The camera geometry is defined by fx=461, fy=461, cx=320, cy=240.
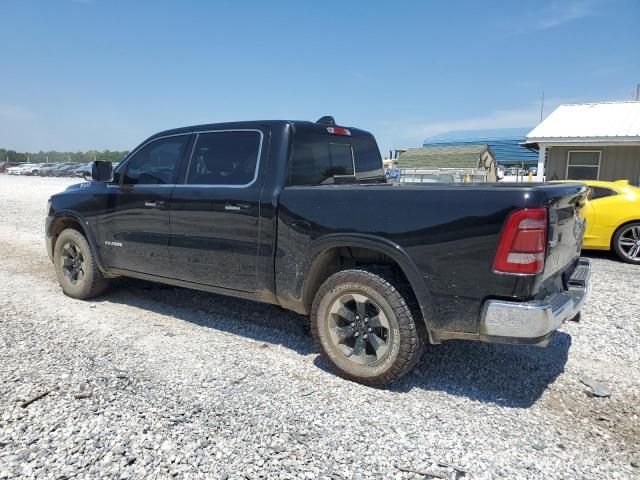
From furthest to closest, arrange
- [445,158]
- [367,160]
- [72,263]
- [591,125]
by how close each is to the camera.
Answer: [445,158] < [591,125] < [72,263] < [367,160]

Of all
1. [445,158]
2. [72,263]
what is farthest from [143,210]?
[445,158]

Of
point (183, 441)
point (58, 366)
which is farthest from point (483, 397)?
point (58, 366)

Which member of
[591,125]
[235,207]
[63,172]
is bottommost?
[63,172]

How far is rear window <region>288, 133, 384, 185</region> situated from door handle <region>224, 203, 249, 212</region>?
0.42 meters

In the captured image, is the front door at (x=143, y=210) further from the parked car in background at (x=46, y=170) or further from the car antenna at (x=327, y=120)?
the parked car in background at (x=46, y=170)

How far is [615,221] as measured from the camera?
800 centimetres

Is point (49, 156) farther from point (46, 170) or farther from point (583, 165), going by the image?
point (583, 165)

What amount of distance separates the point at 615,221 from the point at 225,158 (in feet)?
23.4

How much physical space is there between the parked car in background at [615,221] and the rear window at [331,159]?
505 centimetres

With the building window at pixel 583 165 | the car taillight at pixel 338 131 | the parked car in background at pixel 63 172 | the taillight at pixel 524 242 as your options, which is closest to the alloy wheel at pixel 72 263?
the car taillight at pixel 338 131

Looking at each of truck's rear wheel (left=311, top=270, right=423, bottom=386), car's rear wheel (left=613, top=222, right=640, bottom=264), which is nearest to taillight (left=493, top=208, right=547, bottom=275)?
truck's rear wheel (left=311, top=270, right=423, bottom=386)

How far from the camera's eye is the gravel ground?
2486 mm

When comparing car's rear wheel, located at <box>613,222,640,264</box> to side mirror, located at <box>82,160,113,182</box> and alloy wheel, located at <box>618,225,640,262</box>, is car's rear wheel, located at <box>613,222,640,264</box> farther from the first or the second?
side mirror, located at <box>82,160,113,182</box>

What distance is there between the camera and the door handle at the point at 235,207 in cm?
378
